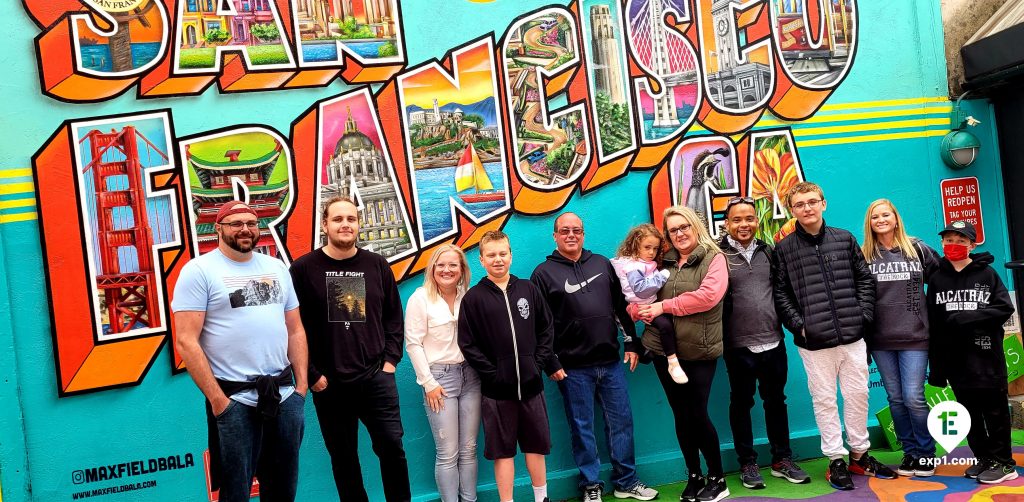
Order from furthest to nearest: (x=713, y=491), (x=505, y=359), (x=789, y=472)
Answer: (x=789, y=472), (x=713, y=491), (x=505, y=359)

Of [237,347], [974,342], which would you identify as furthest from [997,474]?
[237,347]

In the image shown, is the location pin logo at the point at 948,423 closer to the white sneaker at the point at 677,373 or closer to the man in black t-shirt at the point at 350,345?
the white sneaker at the point at 677,373

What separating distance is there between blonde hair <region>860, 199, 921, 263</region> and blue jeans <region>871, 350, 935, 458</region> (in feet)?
2.05

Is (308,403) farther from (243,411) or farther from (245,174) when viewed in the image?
(245,174)

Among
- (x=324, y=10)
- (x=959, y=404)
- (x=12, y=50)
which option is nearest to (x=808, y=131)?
(x=959, y=404)

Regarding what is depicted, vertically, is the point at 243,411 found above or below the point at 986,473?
above

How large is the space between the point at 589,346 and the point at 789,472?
165 cm

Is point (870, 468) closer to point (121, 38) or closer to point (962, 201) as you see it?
point (962, 201)

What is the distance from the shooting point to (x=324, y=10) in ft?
17.0

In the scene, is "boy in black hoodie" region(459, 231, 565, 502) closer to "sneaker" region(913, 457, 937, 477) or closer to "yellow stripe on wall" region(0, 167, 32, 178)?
"sneaker" region(913, 457, 937, 477)

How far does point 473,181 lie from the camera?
5449 millimetres

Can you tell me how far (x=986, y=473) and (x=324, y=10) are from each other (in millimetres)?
5081

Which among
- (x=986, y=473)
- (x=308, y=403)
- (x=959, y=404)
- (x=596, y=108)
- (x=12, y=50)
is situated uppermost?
(x=12, y=50)

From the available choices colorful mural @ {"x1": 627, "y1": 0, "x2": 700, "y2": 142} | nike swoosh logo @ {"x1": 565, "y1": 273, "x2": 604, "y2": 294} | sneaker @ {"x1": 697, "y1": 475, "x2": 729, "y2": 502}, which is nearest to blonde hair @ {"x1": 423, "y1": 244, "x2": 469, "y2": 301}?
nike swoosh logo @ {"x1": 565, "y1": 273, "x2": 604, "y2": 294}
